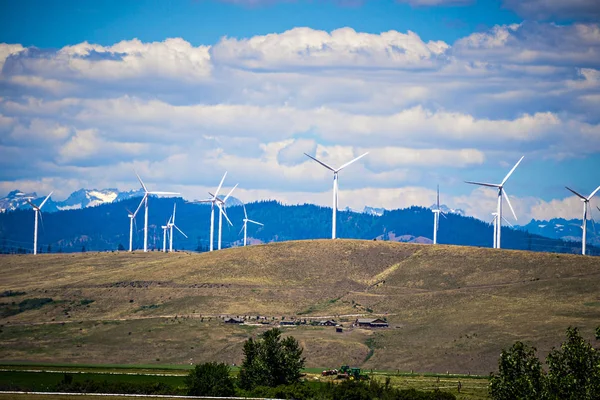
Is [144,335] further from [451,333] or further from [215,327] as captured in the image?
[451,333]

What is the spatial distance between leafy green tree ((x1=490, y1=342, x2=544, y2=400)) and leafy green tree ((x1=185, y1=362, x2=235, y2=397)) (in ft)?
104

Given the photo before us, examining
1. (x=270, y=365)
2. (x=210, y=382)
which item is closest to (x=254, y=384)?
(x=270, y=365)

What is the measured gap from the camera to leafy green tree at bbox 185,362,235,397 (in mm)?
117562

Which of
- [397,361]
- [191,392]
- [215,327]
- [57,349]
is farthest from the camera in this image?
[215,327]

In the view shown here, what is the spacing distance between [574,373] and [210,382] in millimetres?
41996

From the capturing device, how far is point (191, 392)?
11756cm

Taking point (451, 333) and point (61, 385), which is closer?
point (61, 385)

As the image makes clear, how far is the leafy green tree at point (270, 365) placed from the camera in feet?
423

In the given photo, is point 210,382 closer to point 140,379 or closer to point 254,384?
point 254,384

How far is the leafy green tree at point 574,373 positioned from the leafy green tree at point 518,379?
5.15 feet

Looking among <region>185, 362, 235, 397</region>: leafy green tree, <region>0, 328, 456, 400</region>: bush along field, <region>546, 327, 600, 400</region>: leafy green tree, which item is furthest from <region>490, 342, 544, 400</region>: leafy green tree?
<region>185, 362, 235, 397</region>: leafy green tree

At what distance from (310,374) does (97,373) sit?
102 feet

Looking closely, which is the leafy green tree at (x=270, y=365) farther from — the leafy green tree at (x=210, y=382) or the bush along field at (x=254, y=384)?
the leafy green tree at (x=210, y=382)

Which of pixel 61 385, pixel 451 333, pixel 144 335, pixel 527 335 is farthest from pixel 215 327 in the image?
pixel 61 385
